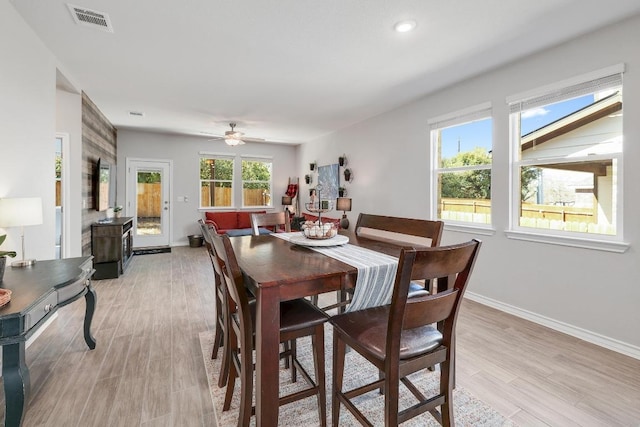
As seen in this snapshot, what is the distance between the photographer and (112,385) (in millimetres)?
1879

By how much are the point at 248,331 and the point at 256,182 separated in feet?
21.8

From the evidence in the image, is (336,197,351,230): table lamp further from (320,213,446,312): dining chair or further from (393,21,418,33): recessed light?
(393,21,418,33): recessed light

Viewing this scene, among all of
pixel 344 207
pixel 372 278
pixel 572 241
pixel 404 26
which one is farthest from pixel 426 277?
pixel 344 207

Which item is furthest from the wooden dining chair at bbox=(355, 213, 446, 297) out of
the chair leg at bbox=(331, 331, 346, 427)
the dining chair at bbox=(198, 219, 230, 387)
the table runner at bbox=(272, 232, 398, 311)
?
the dining chair at bbox=(198, 219, 230, 387)

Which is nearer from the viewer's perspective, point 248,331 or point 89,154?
point 248,331

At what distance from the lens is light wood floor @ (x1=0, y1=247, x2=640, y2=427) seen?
1636 mm

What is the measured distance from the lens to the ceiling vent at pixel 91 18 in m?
2.24

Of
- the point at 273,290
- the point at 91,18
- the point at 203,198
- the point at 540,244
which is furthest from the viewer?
→ the point at 203,198

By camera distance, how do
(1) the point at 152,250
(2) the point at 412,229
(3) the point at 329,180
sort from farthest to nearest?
(3) the point at 329,180 < (1) the point at 152,250 < (2) the point at 412,229

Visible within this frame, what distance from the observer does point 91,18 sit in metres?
2.33

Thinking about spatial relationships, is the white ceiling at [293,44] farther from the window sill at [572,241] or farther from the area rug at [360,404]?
the area rug at [360,404]

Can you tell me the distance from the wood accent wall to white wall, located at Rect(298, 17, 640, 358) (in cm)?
435

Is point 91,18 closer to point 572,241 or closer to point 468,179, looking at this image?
point 468,179

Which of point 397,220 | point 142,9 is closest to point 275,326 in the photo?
point 397,220
